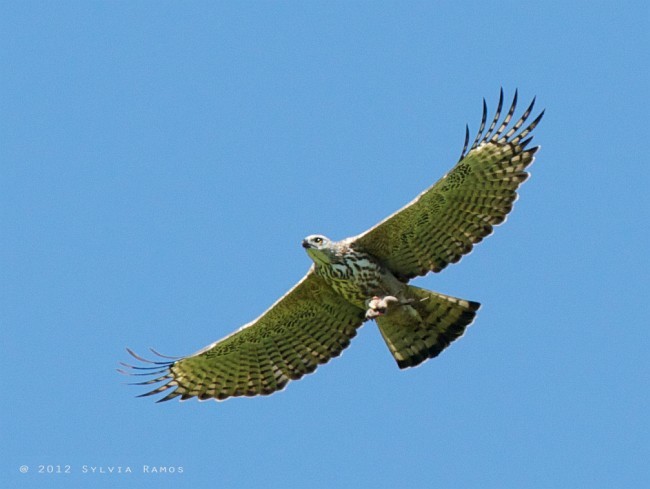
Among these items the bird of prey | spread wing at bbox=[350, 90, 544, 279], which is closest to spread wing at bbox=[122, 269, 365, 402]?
the bird of prey

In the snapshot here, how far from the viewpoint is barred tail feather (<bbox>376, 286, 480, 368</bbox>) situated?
16.5 metres

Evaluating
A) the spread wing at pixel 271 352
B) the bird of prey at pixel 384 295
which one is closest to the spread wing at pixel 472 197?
the bird of prey at pixel 384 295

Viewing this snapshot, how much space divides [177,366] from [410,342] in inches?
117

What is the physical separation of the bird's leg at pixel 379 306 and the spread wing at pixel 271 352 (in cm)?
77

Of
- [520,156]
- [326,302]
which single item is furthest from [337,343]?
[520,156]

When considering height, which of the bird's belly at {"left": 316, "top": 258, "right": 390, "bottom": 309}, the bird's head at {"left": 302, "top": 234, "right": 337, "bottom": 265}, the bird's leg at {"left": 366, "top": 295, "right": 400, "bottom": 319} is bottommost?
the bird's leg at {"left": 366, "top": 295, "right": 400, "bottom": 319}

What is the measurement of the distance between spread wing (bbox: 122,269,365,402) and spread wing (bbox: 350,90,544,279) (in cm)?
126

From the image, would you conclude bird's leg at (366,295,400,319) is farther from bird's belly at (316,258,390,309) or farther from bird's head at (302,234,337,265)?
bird's head at (302,234,337,265)

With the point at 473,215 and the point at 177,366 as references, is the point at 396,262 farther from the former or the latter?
the point at 177,366

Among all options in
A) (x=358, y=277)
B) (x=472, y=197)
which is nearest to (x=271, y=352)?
(x=358, y=277)

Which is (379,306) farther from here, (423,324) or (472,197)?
(472,197)

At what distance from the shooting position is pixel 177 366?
56.7 ft

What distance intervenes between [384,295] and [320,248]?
39.5 inches

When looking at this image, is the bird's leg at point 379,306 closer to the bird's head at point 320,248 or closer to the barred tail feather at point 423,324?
the barred tail feather at point 423,324
